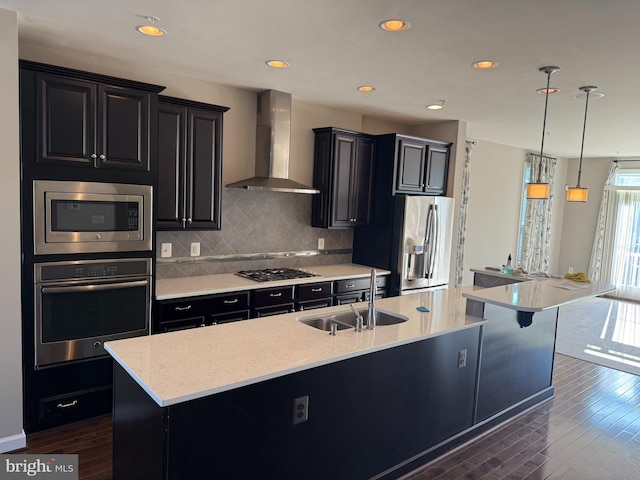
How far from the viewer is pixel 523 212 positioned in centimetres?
839

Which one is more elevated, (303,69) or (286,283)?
(303,69)

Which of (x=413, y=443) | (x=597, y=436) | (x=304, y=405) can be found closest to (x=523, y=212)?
(x=597, y=436)

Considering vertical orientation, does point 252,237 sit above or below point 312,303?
above

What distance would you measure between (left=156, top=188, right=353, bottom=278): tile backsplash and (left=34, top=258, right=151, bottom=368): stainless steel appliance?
75cm

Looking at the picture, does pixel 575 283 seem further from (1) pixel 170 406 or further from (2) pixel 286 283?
(1) pixel 170 406

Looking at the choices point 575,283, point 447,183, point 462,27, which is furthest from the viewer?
point 447,183

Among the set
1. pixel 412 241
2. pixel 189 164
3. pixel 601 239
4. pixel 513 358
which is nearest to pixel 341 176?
pixel 412 241

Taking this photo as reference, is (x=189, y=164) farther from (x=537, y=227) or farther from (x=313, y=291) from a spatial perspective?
(x=537, y=227)

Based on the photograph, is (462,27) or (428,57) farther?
(428,57)

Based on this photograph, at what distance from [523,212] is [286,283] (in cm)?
598

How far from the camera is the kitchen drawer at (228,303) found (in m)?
3.68

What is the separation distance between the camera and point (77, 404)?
317 centimetres

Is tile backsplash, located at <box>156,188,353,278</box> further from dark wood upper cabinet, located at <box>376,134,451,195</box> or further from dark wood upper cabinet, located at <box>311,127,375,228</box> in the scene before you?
dark wood upper cabinet, located at <box>376,134,451,195</box>

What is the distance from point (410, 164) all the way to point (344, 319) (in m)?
2.72
